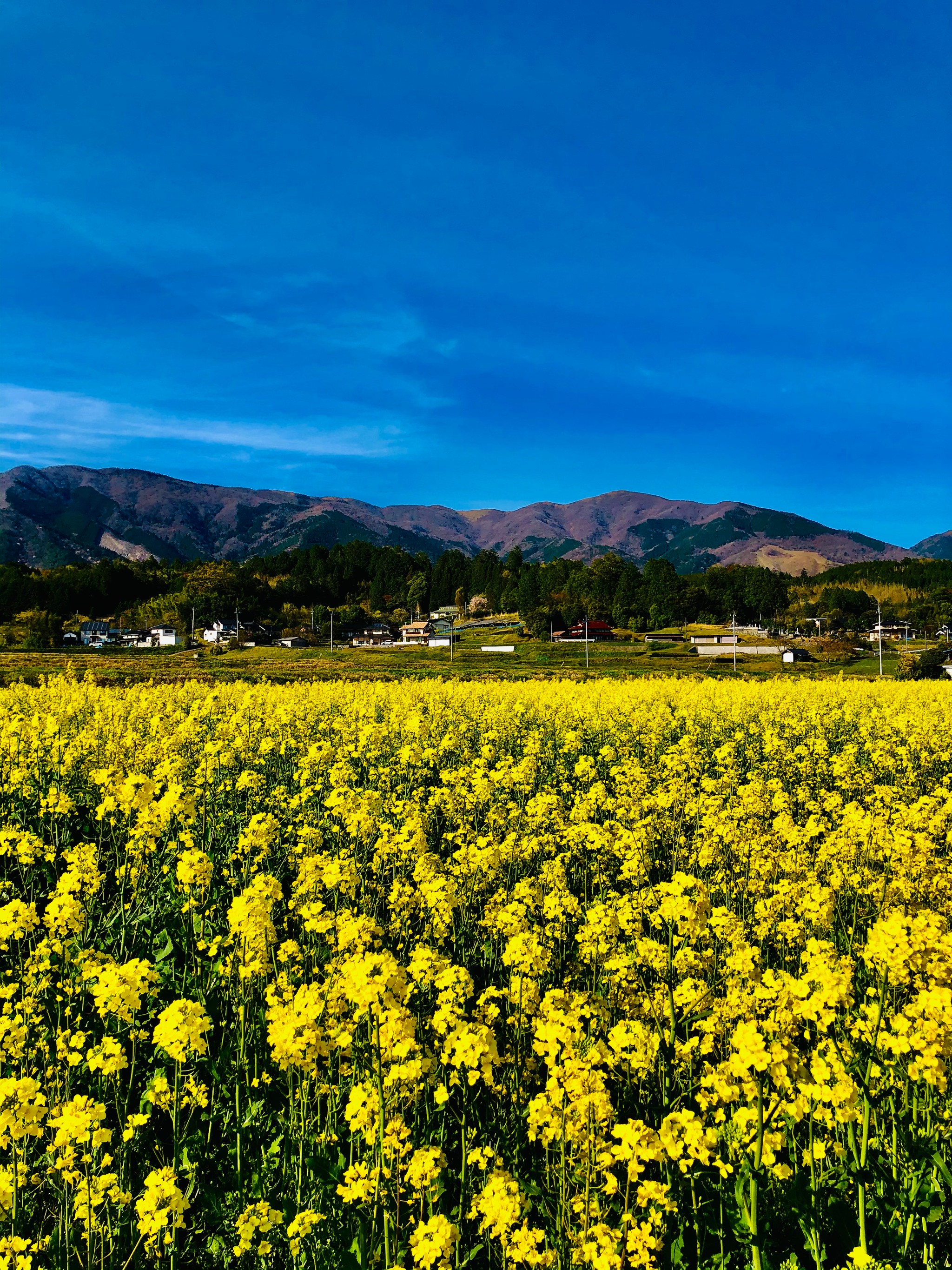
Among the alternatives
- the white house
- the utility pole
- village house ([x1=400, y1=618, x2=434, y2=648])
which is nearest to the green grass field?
the utility pole

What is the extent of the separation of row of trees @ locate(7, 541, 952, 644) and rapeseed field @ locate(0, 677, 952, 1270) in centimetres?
10448

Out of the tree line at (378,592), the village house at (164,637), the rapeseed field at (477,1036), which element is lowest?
the rapeseed field at (477,1036)

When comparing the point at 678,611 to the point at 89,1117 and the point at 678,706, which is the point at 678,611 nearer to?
the point at 678,706

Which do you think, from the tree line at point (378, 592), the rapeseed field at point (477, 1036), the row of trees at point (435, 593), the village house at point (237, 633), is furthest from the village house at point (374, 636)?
the rapeseed field at point (477, 1036)

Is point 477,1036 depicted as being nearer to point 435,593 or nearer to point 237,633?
point 237,633

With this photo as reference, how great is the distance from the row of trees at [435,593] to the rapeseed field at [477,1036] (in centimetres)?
10448

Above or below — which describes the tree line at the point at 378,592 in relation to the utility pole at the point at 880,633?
above

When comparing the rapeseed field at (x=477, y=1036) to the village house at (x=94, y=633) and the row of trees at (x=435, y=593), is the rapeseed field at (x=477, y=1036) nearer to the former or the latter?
the row of trees at (x=435, y=593)

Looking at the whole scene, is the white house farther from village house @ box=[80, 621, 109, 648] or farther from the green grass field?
the green grass field

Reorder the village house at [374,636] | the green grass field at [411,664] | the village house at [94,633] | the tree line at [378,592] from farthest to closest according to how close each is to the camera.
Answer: the tree line at [378,592]
the village house at [94,633]
the village house at [374,636]
the green grass field at [411,664]

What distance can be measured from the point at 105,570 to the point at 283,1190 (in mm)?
176713

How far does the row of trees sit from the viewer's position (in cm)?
14212

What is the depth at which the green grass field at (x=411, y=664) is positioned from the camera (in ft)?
162

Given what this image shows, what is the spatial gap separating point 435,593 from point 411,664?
11720 cm
